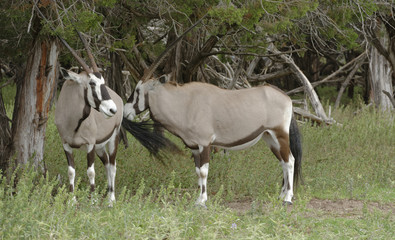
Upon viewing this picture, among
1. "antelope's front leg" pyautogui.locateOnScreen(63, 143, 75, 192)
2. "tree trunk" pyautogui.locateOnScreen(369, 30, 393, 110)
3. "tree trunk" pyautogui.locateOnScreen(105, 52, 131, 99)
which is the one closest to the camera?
"antelope's front leg" pyautogui.locateOnScreen(63, 143, 75, 192)

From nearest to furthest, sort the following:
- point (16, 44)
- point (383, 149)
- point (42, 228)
Answer: point (42, 228) < point (16, 44) < point (383, 149)

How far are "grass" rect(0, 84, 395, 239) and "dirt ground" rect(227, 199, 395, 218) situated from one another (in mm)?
51

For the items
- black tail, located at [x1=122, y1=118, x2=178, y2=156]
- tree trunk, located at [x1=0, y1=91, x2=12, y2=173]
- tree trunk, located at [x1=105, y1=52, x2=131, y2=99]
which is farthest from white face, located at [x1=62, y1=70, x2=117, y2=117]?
tree trunk, located at [x1=105, y1=52, x2=131, y2=99]

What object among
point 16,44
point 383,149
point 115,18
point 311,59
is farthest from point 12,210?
point 311,59

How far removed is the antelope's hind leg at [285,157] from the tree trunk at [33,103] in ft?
9.91

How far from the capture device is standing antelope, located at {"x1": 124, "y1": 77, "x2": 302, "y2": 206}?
809 centimetres

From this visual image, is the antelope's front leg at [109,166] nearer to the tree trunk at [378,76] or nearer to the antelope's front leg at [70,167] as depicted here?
the antelope's front leg at [70,167]

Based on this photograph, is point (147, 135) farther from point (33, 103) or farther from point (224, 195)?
point (33, 103)

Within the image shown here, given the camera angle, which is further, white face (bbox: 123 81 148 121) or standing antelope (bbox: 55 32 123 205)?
white face (bbox: 123 81 148 121)

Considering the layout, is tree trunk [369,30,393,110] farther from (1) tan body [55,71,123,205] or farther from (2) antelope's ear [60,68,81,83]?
(2) antelope's ear [60,68,81,83]

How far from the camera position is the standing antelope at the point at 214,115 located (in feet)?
26.6

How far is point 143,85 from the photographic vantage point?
8.16 metres

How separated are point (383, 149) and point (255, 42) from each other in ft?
11.1

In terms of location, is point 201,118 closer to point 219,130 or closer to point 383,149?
point 219,130
